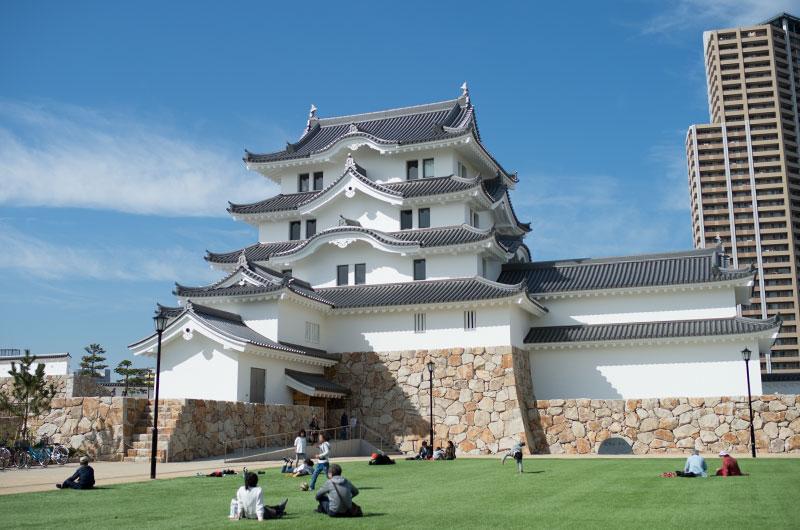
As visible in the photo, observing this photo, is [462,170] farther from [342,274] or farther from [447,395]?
[447,395]

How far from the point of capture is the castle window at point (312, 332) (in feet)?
118

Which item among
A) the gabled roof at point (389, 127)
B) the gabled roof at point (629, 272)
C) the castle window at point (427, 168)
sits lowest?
the gabled roof at point (629, 272)

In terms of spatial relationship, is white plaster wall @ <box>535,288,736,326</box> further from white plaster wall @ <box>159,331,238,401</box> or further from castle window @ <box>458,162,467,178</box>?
white plaster wall @ <box>159,331,238,401</box>

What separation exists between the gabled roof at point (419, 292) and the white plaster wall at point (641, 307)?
1.25 m

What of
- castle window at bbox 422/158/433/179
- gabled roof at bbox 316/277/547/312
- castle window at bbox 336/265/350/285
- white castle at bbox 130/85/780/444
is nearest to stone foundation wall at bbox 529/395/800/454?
white castle at bbox 130/85/780/444

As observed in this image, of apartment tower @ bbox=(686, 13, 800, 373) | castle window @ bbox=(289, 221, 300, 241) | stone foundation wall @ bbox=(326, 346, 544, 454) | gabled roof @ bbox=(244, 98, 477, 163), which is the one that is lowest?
stone foundation wall @ bbox=(326, 346, 544, 454)

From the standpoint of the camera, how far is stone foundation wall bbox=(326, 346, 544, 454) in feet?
109

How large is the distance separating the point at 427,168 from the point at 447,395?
13207mm

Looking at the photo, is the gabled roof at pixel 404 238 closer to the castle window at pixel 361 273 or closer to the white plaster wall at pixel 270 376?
the castle window at pixel 361 273

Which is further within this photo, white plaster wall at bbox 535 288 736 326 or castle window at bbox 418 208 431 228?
castle window at bbox 418 208 431 228

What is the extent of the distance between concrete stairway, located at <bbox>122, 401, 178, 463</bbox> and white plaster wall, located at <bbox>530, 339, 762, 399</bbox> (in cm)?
1885

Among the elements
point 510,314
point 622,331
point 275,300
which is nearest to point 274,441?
point 275,300

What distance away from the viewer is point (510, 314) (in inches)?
1340

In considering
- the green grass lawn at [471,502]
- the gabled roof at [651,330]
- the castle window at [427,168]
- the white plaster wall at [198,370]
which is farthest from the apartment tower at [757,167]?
the green grass lawn at [471,502]
